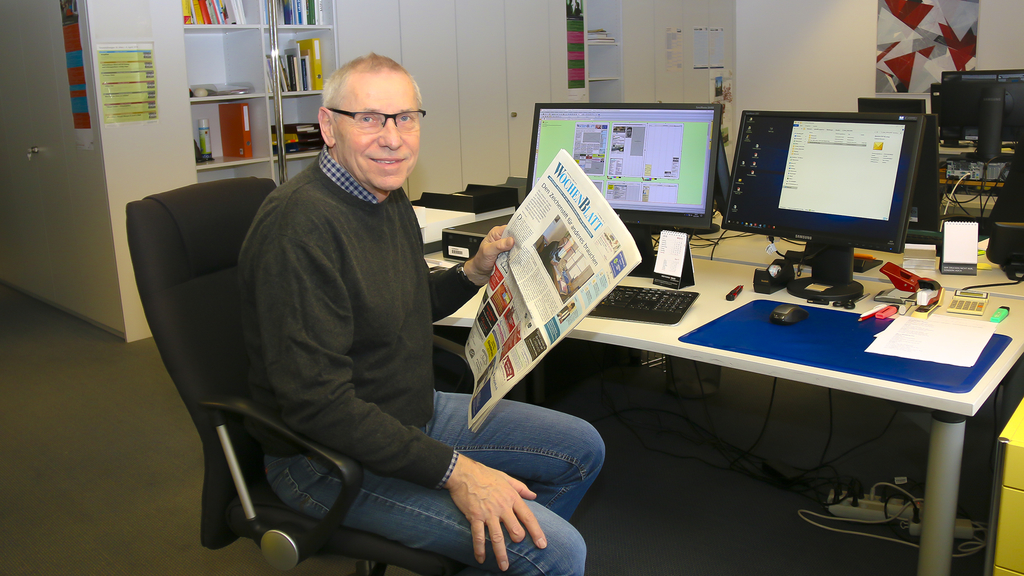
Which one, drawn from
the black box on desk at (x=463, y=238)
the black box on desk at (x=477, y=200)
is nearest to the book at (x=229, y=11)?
the black box on desk at (x=477, y=200)

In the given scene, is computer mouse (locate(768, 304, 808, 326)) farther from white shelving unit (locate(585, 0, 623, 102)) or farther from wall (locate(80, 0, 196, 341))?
white shelving unit (locate(585, 0, 623, 102))

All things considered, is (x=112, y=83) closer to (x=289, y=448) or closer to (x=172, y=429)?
(x=172, y=429)

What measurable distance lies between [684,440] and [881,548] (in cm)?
80

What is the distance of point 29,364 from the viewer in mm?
3643

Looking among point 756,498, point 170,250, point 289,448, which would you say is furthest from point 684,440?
point 170,250

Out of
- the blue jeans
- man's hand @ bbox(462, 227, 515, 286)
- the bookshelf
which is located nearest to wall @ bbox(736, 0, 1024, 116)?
the bookshelf

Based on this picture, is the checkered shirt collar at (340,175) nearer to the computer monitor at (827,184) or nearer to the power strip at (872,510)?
the computer monitor at (827,184)

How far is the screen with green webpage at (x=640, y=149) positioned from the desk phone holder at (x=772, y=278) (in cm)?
24

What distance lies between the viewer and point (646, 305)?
6.10 feet

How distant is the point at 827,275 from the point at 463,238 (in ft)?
3.54

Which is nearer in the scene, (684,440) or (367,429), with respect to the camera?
(367,429)

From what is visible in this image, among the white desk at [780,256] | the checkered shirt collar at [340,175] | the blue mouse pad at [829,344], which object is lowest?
the blue mouse pad at [829,344]

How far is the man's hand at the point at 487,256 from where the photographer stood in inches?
58.8

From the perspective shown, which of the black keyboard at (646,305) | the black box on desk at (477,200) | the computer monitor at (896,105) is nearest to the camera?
the black keyboard at (646,305)
